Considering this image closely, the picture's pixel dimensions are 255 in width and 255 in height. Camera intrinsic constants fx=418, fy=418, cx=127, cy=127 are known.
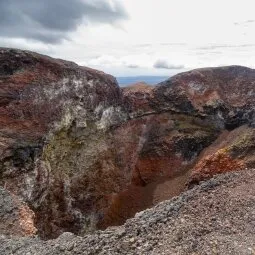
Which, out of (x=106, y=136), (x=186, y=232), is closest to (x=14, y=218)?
(x=186, y=232)

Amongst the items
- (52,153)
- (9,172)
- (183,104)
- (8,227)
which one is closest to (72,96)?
(52,153)

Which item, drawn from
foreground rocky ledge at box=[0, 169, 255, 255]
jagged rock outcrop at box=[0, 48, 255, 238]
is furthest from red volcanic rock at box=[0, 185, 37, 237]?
jagged rock outcrop at box=[0, 48, 255, 238]

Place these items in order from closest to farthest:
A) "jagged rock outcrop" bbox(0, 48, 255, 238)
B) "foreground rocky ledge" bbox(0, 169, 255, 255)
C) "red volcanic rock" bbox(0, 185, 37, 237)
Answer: "foreground rocky ledge" bbox(0, 169, 255, 255), "red volcanic rock" bbox(0, 185, 37, 237), "jagged rock outcrop" bbox(0, 48, 255, 238)

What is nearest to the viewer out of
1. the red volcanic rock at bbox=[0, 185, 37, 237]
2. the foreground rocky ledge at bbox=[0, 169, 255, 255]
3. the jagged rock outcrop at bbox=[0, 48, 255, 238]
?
the foreground rocky ledge at bbox=[0, 169, 255, 255]

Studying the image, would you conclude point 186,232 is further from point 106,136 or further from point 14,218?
point 106,136

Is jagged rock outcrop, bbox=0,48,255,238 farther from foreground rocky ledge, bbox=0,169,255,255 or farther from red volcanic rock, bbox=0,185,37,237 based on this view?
foreground rocky ledge, bbox=0,169,255,255

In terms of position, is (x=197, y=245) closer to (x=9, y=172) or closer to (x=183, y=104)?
(x=9, y=172)
